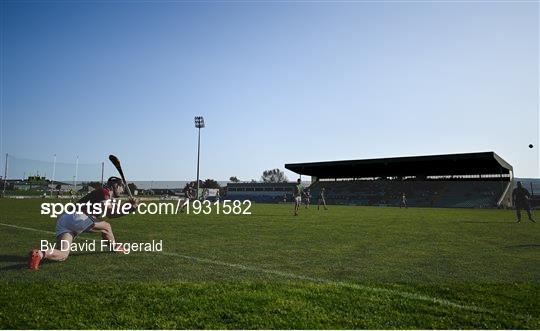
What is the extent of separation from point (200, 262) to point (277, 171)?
6783 inches

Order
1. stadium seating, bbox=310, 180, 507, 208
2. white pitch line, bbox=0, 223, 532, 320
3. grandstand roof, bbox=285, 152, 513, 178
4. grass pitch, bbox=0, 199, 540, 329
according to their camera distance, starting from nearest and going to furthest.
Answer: grass pitch, bbox=0, 199, 540, 329, white pitch line, bbox=0, 223, 532, 320, grandstand roof, bbox=285, 152, 513, 178, stadium seating, bbox=310, 180, 507, 208

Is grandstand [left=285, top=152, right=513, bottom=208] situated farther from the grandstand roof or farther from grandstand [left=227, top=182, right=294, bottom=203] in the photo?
grandstand [left=227, top=182, right=294, bottom=203]

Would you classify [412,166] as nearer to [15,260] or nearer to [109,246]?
[109,246]

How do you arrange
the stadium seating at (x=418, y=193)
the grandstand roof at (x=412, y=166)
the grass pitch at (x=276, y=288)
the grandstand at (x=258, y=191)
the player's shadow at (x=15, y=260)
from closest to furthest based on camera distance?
the grass pitch at (x=276, y=288) < the player's shadow at (x=15, y=260) < the grandstand roof at (x=412, y=166) < the stadium seating at (x=418, y=193) < the grandstand at (x=258, y=191)

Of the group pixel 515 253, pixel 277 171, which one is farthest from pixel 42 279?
pixel 277 171

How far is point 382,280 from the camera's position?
5676 millimetres

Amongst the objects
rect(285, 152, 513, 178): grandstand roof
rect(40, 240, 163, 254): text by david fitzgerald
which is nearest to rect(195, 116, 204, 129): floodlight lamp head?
rect(285, 152, 513, 178): grandstand roof

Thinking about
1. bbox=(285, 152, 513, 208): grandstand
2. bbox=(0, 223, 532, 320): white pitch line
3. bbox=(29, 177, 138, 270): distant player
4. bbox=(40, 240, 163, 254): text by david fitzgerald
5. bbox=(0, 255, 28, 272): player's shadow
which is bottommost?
bbox=(0, 255, 28, 272): player's shadow

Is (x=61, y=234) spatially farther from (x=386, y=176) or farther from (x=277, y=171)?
(x=277, y=171)

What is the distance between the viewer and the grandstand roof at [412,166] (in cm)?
5147

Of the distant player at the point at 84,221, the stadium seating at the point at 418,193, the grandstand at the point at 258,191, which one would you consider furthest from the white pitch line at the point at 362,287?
the grandstand at the point at 258,191

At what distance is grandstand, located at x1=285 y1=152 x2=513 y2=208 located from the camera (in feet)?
170

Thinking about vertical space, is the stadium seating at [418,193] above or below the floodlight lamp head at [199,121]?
below

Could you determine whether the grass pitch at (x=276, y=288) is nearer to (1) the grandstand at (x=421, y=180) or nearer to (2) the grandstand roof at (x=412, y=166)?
(1) the grandstand at (x=421, y=180)
